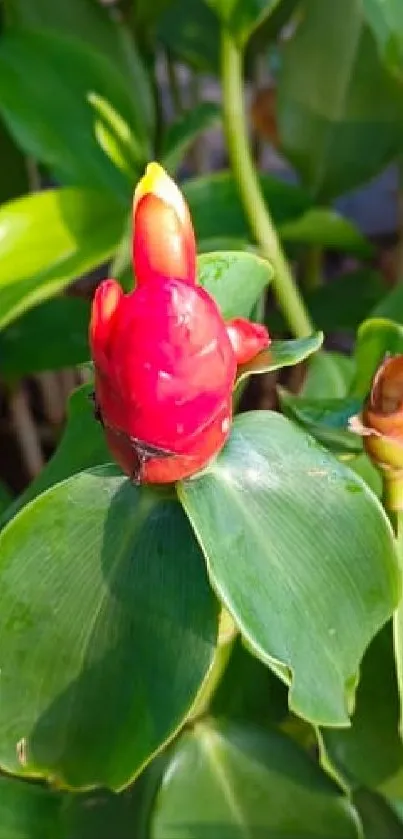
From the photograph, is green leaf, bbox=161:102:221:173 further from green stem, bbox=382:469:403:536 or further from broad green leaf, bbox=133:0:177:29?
green stem, bbox=382:469:403:536

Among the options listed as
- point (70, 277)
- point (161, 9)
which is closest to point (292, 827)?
point (70, 277)

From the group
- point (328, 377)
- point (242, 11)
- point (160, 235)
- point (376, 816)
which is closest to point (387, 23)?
point (242, 11)

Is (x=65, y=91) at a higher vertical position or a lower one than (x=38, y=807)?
higher

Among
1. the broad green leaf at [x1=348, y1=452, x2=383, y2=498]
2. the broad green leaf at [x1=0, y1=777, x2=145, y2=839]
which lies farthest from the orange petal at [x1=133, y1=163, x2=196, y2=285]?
the broad green leaf at [x1=0, y1=777, x2=145, y2=839]

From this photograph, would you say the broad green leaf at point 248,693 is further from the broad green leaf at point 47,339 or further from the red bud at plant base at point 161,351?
the broad green leaf at point 47,339

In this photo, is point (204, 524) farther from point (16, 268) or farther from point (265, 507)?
point (16, 268)

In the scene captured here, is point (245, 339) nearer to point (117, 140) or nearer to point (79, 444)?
point (79, 444)
